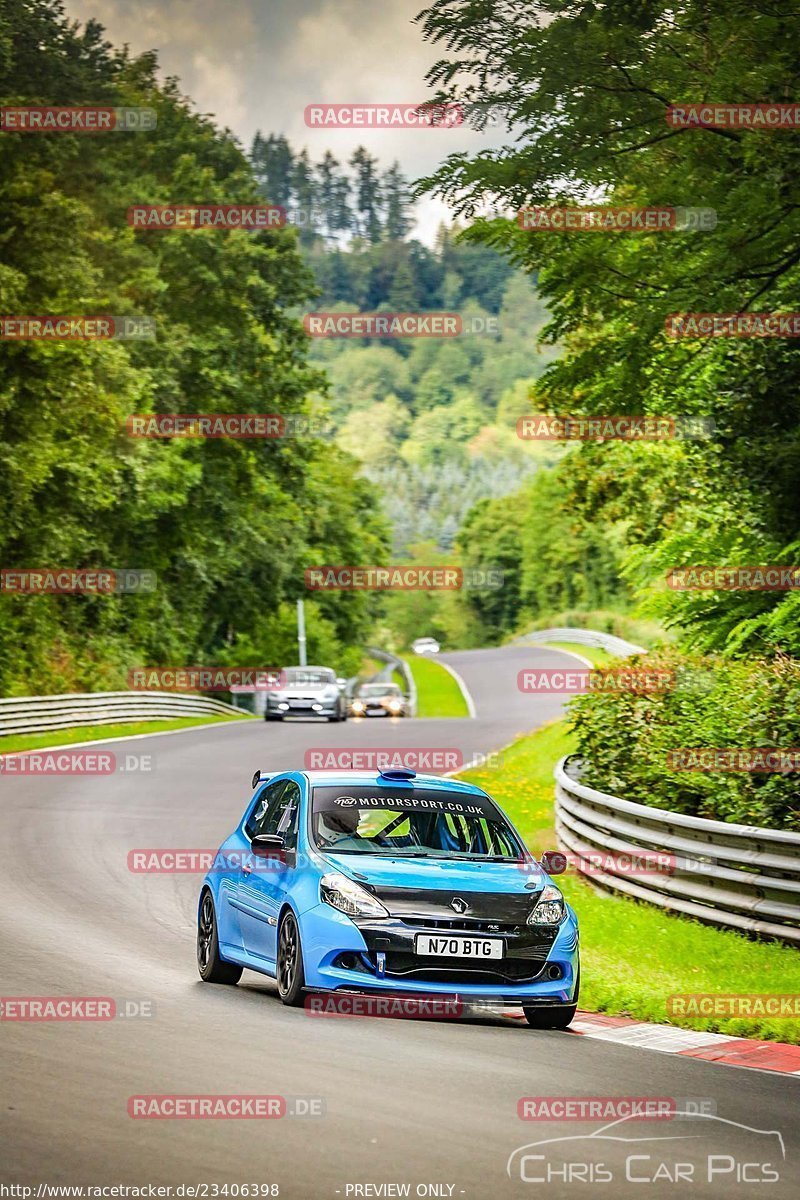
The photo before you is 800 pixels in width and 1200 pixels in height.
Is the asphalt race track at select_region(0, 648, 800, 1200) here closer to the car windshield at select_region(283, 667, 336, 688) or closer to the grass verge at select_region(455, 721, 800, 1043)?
the grass verge at select_region(455, 721, 800, 1043)

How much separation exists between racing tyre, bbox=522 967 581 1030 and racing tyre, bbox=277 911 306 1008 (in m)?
1.43

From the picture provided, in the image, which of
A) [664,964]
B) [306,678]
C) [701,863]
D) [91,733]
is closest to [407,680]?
[306,678]

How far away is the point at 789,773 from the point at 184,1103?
7798mm

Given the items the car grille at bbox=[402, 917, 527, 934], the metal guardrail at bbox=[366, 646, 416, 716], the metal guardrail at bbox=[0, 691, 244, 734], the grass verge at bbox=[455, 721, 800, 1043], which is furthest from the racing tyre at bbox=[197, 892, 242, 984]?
the metal guardrail at bbox=[366, 646, 416, 716]

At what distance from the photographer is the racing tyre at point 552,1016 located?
10484 millimetres

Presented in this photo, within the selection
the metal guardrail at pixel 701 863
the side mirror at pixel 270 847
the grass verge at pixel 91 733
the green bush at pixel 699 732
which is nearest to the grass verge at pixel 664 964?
the metal guardrail at pixel 701 863

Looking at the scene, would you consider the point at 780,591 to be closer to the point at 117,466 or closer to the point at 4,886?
the point at 4,886

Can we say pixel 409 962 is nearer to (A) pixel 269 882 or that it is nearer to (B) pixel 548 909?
(B) pixel 548 909

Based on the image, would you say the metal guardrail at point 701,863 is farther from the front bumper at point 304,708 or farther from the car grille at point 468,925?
the front bumper at point 304,708

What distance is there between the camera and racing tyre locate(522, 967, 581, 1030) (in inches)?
413

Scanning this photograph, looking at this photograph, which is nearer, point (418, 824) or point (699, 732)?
point (418, 824)

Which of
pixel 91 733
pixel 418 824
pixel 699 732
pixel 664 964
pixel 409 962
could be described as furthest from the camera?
pixel 91 733

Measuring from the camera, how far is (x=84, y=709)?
43125 mm

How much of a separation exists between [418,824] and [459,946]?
1444 millimetres
